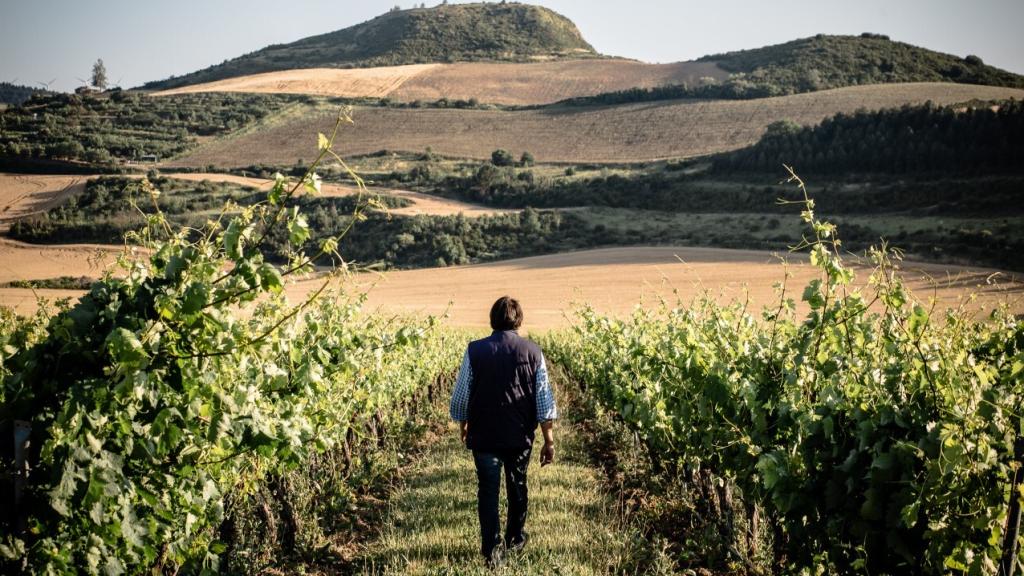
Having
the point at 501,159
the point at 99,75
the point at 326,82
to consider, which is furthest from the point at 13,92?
the point at 501,159

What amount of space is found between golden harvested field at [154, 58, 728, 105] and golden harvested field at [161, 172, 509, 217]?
28.9 meters

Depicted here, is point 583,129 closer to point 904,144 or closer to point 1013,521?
point 904,144

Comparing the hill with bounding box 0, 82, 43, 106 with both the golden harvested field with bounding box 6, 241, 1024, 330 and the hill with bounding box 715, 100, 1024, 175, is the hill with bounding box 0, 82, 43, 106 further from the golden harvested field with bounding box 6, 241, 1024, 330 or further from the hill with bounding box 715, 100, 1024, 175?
the hill with bounding box 715, 100, 1024, 175

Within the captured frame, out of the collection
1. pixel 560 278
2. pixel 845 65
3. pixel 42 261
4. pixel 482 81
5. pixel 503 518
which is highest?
pixel 845 65

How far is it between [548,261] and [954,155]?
2672cm

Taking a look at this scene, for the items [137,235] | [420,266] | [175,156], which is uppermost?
[175,156]

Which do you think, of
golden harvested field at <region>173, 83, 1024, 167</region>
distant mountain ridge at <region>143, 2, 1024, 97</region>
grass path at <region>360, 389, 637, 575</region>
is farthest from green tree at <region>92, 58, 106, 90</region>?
grass path at <region>360, 389, 637, 575</region>

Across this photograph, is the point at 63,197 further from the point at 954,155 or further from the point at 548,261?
the point at 954,155

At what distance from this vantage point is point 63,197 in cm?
5278

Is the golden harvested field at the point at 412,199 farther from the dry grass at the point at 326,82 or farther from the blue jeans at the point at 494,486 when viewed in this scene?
the blue jeans at the point at 494,486

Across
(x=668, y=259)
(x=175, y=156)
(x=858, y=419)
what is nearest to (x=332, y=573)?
(x=858, y=419)

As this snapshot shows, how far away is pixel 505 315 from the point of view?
5.13 meters

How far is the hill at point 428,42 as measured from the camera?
115 metres

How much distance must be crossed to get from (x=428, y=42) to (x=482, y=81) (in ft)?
140
